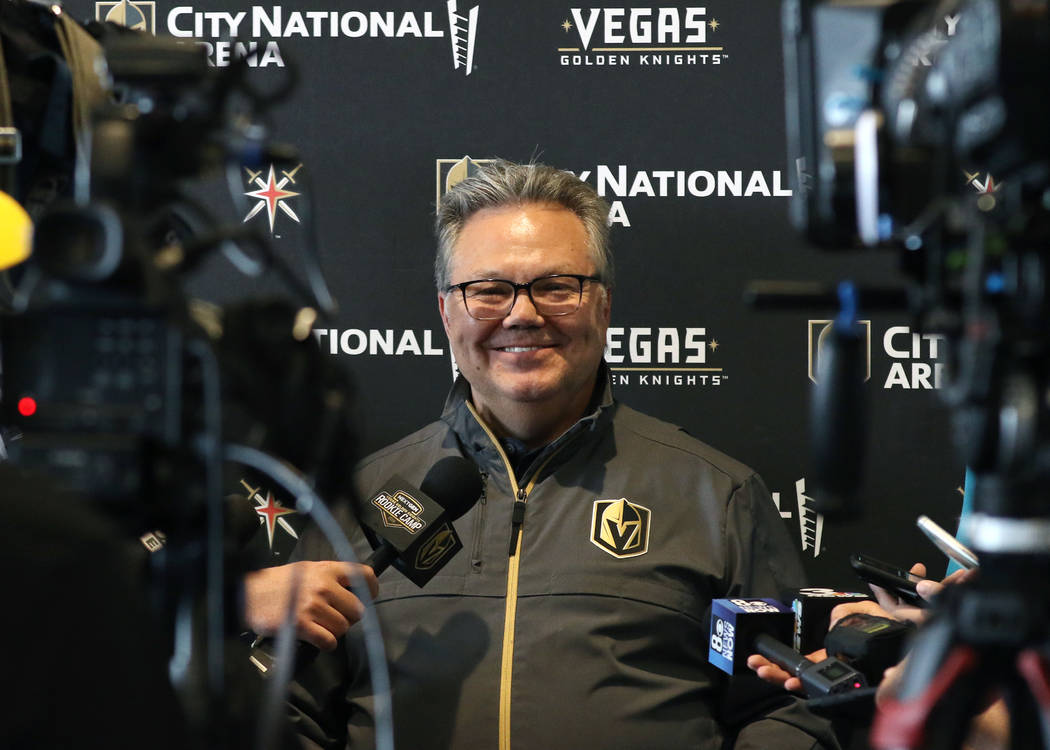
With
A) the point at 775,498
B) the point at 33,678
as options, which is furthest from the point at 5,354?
the point at 775,498

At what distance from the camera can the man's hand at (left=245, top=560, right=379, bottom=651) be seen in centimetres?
143

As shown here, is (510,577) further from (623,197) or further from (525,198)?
(623,197)

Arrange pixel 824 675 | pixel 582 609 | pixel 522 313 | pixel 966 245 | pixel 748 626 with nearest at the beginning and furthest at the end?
1. pixel 966 245
2. pixel 824 675
3. pixel 748 626
4. pixel 582 609
5. pixel 522 313

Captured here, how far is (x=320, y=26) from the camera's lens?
229 centimetres

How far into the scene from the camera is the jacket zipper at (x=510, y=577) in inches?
68.9

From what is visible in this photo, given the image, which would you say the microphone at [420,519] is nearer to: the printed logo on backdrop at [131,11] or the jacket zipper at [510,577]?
the jacket zipper at [510,577]

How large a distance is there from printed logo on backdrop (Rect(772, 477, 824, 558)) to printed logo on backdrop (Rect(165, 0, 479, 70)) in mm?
1057

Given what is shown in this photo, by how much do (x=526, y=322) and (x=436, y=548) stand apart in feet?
1.63

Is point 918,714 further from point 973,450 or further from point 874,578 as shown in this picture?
point 874,578

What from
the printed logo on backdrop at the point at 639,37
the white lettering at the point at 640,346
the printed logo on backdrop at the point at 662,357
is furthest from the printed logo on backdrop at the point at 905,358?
the printed logo on backdrop at the point at 639,37

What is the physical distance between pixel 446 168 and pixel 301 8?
17.0 inches

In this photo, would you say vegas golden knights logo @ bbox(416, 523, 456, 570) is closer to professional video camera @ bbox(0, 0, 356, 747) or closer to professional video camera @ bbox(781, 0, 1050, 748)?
professional video camera @ bbox(0, 0, 356, 747)

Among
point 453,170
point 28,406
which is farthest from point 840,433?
point 453,170

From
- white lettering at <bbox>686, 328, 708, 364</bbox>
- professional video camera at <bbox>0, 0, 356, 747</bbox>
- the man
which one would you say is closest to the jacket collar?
the man
